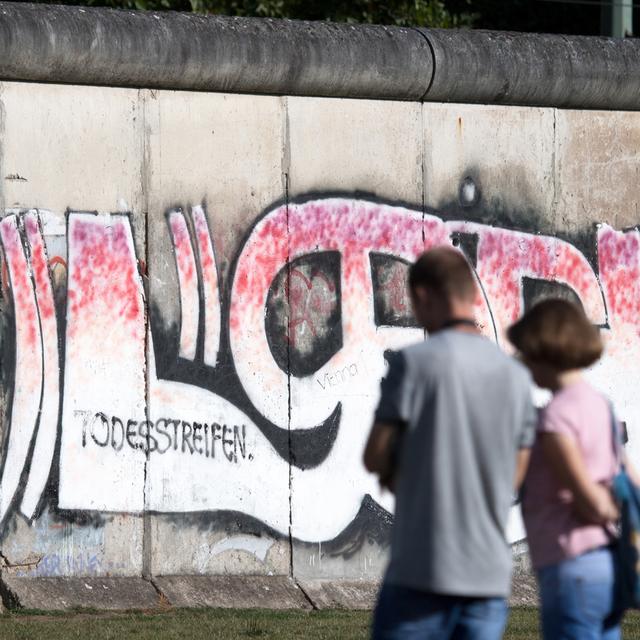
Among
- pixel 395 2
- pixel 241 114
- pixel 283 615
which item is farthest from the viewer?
pixel 395 2

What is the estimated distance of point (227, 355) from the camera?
886 centimetres

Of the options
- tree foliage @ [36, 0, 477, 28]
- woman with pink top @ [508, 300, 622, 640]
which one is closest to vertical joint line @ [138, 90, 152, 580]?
woman with pink top @ [508, 300, 622, 640]

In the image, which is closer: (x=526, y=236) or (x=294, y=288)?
(x=294, y=288)

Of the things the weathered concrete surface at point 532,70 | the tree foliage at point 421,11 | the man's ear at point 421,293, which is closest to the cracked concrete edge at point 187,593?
the weathered concrete surface at point 532,70

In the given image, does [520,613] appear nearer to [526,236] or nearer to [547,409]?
[526,236]

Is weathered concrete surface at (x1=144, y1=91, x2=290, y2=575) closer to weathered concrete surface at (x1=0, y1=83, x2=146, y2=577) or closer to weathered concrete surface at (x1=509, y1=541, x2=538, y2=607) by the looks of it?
weathered concrete surface at (x1=0, y1=83, x2=146, y2=577)

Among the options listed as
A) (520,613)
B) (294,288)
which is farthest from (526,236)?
(520,613)

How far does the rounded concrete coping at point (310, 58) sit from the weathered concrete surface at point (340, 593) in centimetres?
295

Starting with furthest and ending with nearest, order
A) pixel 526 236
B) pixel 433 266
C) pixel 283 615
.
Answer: pixel 526 236, pixel 283 615, pixel 433 266

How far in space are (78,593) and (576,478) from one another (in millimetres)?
4717

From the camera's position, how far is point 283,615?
841cm

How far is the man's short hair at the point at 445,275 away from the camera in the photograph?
4113mm

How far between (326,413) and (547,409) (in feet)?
15.7

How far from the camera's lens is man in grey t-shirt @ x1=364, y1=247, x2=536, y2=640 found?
4008 millimetres
